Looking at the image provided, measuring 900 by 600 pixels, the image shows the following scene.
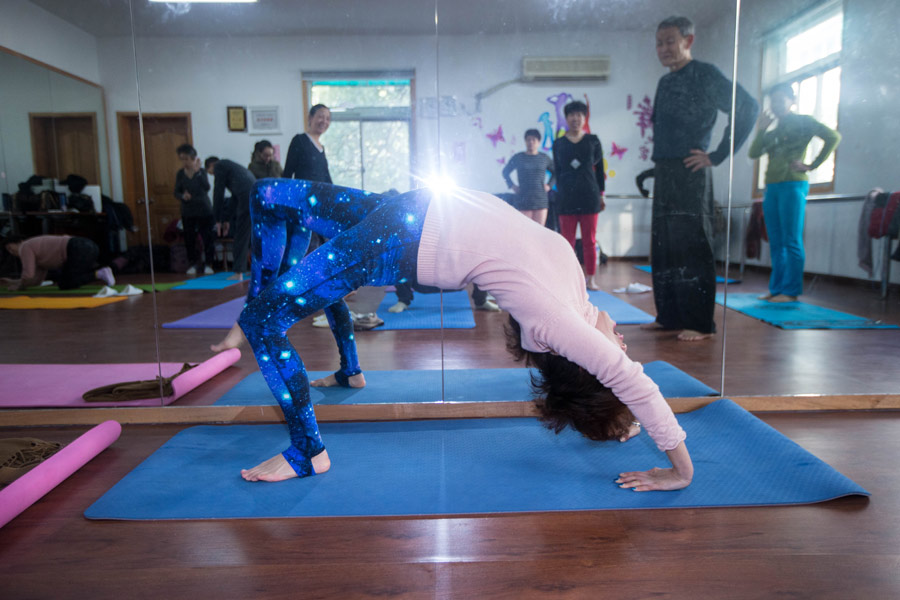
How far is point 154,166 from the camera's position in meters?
1.87

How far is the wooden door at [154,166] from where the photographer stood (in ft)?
6.09

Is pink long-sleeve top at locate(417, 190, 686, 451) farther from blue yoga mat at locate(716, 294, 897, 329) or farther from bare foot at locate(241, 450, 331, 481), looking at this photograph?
blue yoga mat at locate(716, 294, 897, 329)

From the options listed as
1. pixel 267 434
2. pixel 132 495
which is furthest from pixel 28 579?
pixel 267 434

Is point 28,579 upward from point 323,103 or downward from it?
downward

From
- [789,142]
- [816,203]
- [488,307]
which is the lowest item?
[488,307]

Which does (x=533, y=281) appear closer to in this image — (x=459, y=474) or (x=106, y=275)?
(x=459, y=474)

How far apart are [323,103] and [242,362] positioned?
1.16 m

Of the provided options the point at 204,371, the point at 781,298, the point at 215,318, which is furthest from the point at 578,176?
the point at 204,371

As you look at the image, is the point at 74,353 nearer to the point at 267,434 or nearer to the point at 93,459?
the point at 93,459

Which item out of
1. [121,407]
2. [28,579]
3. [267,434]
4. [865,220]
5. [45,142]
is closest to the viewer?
[28,579]

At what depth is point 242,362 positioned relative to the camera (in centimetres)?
230

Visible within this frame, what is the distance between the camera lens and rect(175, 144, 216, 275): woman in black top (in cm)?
189

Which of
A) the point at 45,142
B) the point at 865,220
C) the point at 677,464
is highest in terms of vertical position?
the point at 45,142

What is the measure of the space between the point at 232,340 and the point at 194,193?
22.3 inches
